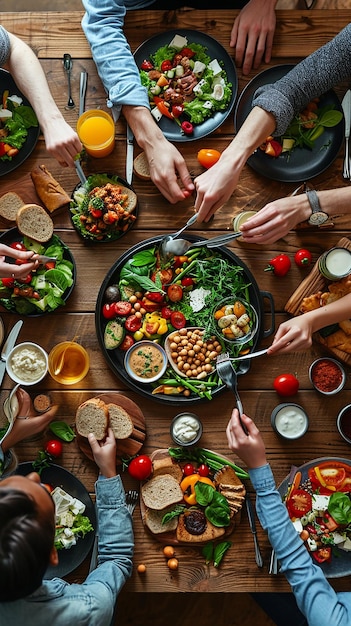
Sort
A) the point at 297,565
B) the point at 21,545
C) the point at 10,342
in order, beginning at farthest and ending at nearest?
the point at 10,342 < the point at 297,565 < the point at 21,545

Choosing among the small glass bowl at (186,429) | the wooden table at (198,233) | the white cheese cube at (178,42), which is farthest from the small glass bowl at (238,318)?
the white cheese cube at (178,42)

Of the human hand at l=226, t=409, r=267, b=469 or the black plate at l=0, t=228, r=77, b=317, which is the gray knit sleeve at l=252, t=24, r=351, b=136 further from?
the human hand at l=226, t=409, r=267, b=469

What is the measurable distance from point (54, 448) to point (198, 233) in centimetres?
106

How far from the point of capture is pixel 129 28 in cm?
262

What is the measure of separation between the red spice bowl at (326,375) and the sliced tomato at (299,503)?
41 cm

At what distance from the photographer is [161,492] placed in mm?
2303

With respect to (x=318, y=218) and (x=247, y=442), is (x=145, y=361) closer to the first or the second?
(x=247, y=442)

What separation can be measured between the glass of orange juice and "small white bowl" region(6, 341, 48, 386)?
85 centimetres

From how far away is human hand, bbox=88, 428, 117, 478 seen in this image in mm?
2287

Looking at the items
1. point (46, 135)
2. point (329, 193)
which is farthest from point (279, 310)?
point (46, 135)

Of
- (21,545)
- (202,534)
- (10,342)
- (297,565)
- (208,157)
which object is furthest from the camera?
(208,157)

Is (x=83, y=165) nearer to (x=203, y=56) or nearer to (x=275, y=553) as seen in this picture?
(x=203, y=56)

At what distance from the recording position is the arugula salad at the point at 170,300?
240 cm

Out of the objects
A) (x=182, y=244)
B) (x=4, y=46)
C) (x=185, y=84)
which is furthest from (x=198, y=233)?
(x=4, y=46)
